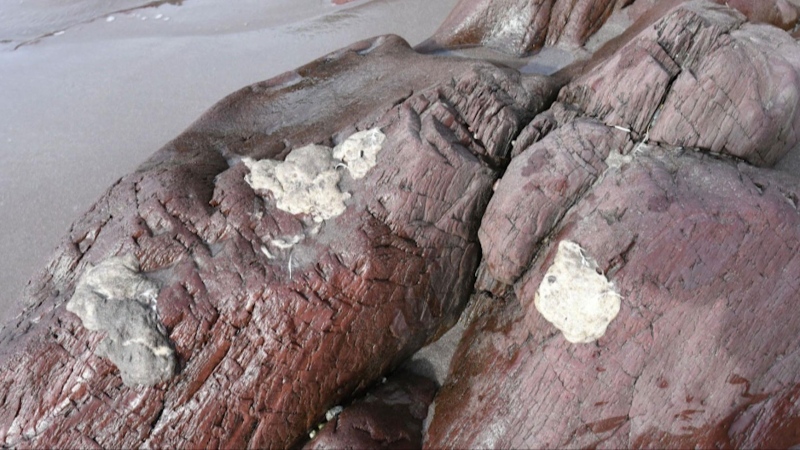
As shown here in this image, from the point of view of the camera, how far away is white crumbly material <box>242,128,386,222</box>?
318cm

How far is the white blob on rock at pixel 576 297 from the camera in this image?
9.22 feet

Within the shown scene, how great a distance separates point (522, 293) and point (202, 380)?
5.33ft

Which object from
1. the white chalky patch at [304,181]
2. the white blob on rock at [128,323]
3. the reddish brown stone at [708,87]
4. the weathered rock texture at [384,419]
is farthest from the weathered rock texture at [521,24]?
the white blob on rock at [128,323]

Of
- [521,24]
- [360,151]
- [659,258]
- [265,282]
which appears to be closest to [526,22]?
[521,24]

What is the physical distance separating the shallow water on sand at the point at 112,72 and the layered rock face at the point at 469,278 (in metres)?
1.05

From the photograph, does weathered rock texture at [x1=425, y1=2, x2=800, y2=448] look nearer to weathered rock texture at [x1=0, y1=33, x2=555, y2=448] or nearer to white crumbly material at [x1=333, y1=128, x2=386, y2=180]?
weathered rock texture at [x1=0, y1=33, x2=555, y2=448]

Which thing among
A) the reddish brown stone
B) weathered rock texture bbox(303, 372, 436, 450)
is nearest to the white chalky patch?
weathered rock texture bbox(303, 372, 436, 450)

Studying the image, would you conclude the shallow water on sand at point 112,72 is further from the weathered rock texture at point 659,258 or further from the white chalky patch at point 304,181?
the weathered rock texture at point 659,258

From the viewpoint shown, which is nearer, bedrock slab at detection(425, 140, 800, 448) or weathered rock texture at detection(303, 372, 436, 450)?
bedrock slab at detection(425, 140, 800, 448)

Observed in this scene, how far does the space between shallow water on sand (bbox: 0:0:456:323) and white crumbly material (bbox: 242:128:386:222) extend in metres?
1.60

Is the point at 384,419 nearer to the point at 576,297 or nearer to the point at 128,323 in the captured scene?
the point at 576,297

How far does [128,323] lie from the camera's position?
282 cm

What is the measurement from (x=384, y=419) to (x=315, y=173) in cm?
133

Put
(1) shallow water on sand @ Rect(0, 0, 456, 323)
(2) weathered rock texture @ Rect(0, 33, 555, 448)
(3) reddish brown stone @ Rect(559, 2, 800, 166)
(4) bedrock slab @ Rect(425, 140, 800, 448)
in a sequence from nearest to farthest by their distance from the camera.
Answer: (4) bedrock slab @ Rect(425, 140, 800, 448), (2) weathered rock texture @ Rect(0, 33, 555, 448), (3) reddish brown stone @ Rect(559, 2, 800, 166), (1) shallow water on sand @ Rect(0, 0, 456, 323)
